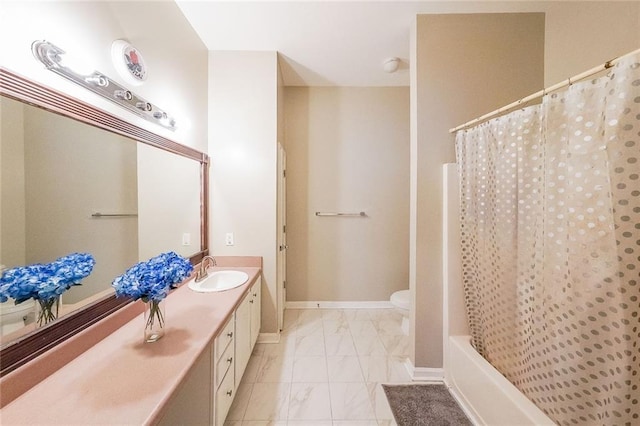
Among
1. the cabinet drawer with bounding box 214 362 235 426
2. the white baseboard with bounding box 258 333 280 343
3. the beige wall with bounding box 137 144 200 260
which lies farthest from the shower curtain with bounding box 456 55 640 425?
the beige wall with bounding box 137 144 200 260

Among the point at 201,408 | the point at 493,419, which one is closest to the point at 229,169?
the point at 201,408

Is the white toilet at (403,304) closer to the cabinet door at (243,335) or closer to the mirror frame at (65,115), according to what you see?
the cabinet door at (243,335)

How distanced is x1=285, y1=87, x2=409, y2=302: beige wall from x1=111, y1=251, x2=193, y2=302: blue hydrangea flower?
1774 mm

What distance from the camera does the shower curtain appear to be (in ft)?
2.51

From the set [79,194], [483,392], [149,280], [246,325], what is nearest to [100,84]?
[79,194]

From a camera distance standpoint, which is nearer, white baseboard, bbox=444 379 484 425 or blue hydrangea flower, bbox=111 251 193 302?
blue hydrangea flower, bbox=111 251 193 302

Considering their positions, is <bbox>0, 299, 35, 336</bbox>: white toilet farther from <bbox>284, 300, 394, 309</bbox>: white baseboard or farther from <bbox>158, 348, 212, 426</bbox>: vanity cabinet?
<bbox>284, 300, 394, 309</bbox>: white baseboard

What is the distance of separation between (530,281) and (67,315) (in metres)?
2.07

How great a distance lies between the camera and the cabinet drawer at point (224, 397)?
1071mm

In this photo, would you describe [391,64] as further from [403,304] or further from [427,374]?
[427,374]

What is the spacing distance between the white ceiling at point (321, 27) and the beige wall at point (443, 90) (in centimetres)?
14

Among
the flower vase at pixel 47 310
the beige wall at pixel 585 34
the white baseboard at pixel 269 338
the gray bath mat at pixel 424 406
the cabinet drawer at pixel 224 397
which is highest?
the beige wall at pixel 585 34

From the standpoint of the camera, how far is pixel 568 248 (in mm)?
916

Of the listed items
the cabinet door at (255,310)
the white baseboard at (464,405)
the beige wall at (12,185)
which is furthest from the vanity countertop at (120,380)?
the white baseboard at (464,405)
